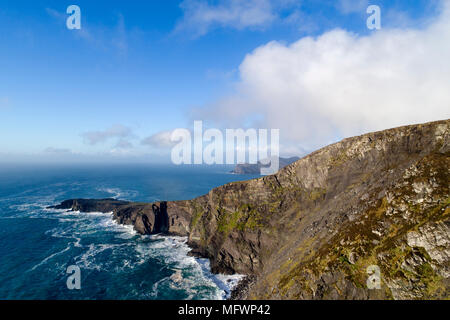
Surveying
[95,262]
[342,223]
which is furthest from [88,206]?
[342,223]

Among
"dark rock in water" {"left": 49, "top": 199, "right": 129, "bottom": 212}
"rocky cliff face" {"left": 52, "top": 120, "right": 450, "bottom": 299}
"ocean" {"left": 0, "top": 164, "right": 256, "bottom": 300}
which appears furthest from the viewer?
"dark rock in water" {"left": 49, "top": 199, "right": 129, "bottom": 212}

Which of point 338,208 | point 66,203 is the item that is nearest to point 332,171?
point 338,208

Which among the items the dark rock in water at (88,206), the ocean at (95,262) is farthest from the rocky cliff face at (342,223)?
the dark rock in water at (88,206)

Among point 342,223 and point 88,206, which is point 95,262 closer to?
point 88,206

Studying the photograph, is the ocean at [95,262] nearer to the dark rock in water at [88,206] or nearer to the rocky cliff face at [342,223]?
the rocky cliff face at [342,223]

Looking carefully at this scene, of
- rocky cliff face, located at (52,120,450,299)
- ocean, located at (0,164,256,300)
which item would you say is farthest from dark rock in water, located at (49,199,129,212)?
rocky cliff face, located at (52,120,450,299)

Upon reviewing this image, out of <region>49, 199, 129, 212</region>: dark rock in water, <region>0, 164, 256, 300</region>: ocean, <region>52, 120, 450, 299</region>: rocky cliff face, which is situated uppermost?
<region>52, 120, 450, 299</region>: rocky cliff face

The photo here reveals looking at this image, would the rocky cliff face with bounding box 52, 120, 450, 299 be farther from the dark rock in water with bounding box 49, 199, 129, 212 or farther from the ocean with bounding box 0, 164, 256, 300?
the dark rock in water with bounding box 49, 199, 129, 212

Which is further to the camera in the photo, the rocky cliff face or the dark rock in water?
the dark rock in water
